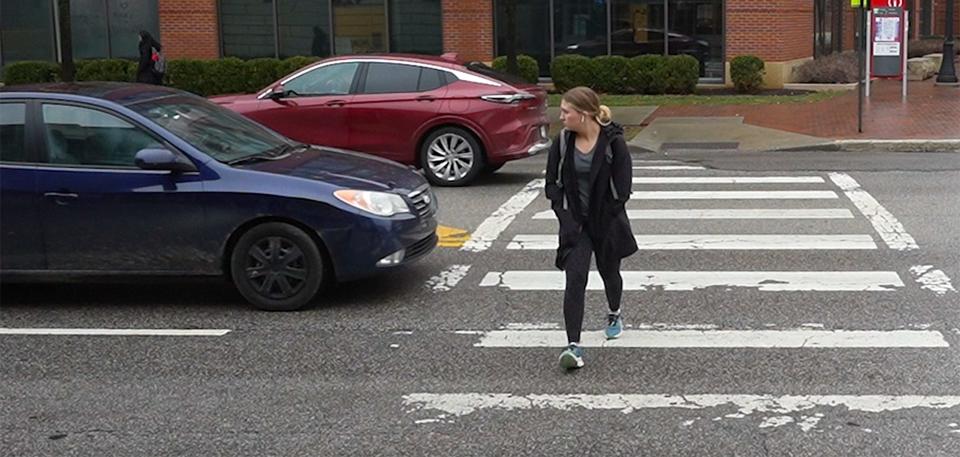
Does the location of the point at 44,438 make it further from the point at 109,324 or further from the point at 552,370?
the point at 552,370

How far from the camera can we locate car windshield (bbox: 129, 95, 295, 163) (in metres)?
7.77

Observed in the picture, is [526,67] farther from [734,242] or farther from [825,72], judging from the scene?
[734,242]

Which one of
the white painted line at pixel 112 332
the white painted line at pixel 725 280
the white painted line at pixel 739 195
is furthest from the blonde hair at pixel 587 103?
the white painted line at pixel 739 195

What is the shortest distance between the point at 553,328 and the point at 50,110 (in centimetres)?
376

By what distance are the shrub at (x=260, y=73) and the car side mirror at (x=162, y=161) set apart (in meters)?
17.9

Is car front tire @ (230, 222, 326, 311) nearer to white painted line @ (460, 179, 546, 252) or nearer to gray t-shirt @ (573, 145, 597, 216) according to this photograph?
gray t-shirt @ (573, 145, 597, 216)

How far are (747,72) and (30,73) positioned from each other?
15923 millimetres

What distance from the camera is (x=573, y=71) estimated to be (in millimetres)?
24062

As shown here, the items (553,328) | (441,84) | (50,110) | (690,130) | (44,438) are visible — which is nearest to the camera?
(44,438)

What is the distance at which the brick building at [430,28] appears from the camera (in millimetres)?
24547

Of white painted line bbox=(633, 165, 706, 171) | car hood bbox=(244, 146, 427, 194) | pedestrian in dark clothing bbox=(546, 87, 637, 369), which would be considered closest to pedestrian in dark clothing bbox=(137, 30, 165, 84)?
white painted line bbox=(633, 165, 706, 171)

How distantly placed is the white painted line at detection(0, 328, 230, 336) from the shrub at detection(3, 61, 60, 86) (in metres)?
19.8

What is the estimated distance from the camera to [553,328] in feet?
23.2

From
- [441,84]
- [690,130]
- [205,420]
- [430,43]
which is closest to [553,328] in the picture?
[205,420]
